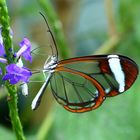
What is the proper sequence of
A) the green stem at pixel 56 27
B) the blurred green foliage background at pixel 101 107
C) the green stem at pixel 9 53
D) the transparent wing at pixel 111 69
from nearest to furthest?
the green stem at pixel 9 53 → the transparent wing at pixel 111 69 → the green stem at pixel 56 27 → the blurred green foliage background at pixel 101 107

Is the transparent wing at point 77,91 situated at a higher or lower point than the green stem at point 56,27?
lower

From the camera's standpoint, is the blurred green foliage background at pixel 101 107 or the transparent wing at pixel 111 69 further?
the blurred green foliage background at pixel 101 107

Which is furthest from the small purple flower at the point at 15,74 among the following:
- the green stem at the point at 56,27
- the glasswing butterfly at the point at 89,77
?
the green stem at the point at 56,27

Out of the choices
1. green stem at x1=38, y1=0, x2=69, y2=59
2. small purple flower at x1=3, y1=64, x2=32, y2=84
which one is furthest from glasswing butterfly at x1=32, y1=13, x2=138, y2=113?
green stem at x1=38, y1=0, x2=69, y2=59

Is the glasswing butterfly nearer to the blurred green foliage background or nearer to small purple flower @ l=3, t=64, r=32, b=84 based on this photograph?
small purple flower @ l=3, t=64, r=32, b=84

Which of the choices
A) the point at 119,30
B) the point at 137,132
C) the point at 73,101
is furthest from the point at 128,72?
the point at 119,30

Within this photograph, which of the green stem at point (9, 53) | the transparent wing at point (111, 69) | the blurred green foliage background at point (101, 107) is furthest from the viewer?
the blurred green foliage background at point (101, 107)

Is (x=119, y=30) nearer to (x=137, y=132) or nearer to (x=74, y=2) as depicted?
(x=74, y=2)

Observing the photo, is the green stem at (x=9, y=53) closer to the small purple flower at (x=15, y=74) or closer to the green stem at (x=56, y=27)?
the small purple flower at (x=15, y=74)

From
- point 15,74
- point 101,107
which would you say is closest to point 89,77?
point 15,74
